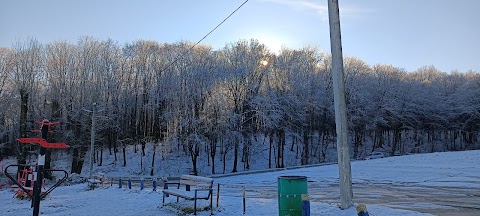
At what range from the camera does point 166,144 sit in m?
43.6

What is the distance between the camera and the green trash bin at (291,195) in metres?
8.84

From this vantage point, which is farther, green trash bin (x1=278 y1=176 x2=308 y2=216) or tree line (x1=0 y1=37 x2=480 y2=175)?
tree line (x1=0 y1=37 x2=480 y2=175)

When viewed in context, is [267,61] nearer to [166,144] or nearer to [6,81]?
[166,144]

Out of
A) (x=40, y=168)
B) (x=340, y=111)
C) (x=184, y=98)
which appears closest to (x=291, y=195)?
(x=340, y=111)

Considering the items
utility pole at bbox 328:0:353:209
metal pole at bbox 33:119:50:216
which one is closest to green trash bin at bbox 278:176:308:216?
utility pole at bbox 328:0:353:209

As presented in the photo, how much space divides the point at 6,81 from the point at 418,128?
5951 cm

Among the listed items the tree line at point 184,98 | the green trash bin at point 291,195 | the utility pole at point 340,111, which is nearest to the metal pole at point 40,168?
the green trash bin at point 291,195

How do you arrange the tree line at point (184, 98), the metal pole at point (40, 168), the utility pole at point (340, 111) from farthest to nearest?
the tree line at point (184, 98), the utility pole at point (340, 111), the metal pole at point (40, 168)

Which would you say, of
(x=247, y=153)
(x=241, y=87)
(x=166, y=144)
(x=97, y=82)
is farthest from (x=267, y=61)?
(x=97, y=82)

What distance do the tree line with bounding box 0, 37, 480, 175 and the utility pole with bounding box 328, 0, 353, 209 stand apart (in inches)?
1131

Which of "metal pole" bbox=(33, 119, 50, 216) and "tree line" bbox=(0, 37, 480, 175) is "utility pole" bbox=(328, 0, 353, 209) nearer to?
"metal pole" bbox=(33, 119, 50, 216)

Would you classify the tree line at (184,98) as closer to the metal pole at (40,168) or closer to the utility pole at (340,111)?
the utility pole at (340,111)

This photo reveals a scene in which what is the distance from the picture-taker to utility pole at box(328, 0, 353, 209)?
9.80m

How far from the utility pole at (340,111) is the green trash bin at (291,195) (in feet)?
4.52
